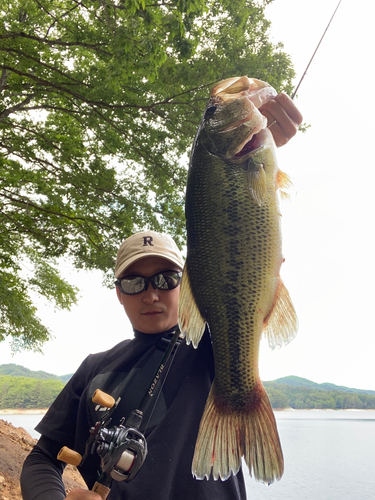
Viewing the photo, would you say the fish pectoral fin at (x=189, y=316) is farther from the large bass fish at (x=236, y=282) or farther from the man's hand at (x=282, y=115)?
the man's hand at (x=282, y=115)

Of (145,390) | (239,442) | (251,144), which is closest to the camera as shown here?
(239,442)

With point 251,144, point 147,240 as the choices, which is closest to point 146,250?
point 147,240

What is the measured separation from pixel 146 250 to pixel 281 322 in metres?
0.79

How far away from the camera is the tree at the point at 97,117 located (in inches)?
257

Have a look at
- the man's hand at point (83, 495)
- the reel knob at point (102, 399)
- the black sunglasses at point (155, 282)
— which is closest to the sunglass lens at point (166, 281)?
the black sunglasses at point (155, 282)

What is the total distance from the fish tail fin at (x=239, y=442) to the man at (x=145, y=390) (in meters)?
0.31

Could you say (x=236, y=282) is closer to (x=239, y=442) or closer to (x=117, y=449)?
(x=239, y=442)

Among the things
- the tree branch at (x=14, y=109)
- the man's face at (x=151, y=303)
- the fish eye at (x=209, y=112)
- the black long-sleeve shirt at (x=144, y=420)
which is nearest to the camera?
the black long-sleeve shirt at (x=144, y=420)

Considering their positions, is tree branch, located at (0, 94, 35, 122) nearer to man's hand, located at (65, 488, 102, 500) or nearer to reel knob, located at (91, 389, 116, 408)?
reel knob, located at (91, 389, 116, 408)

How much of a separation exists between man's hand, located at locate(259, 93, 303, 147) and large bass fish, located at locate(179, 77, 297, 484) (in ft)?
0.18

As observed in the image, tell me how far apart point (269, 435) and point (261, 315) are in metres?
0.41

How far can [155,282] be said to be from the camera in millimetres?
1960

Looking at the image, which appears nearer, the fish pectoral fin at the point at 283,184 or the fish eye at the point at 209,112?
the fish pectoral fin at the point at 283,184

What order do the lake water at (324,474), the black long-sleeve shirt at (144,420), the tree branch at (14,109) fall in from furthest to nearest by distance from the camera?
1. the lake water at (324,474)
2. the tree branch at (14,109)
3. the black long-sleeve shirt at (144,420)
